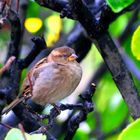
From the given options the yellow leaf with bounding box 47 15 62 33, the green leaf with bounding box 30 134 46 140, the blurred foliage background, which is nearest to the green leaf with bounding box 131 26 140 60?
the green leaf with bounding box 30 134 46 140

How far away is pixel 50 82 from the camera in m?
1.44

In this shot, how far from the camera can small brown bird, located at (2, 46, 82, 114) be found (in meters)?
1.41

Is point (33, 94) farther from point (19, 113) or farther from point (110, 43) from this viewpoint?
point (110, 43)

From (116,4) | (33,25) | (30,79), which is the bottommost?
(33,25)

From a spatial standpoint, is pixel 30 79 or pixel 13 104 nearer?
pixel 13 104

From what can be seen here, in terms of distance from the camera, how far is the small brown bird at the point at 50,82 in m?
1.41

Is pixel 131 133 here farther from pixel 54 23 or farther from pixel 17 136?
pixel 54 23

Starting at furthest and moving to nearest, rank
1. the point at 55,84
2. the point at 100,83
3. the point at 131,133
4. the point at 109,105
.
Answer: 1. the point at 100,83
2. the point at 109,105
3. the point at 55,84
4. the point at 131,133

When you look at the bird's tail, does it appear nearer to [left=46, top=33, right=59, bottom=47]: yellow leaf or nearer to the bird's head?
the bird's head

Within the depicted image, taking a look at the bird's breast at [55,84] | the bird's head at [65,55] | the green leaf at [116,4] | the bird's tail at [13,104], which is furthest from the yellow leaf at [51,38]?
the green leaf at [116,4]

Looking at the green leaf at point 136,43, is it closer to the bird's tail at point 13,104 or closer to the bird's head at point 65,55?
the bird's tail at point 13,104

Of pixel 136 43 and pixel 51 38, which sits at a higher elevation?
pixel 136 43

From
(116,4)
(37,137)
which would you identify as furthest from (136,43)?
(37,137)

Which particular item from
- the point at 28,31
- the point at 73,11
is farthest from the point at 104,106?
the point at 73,11
